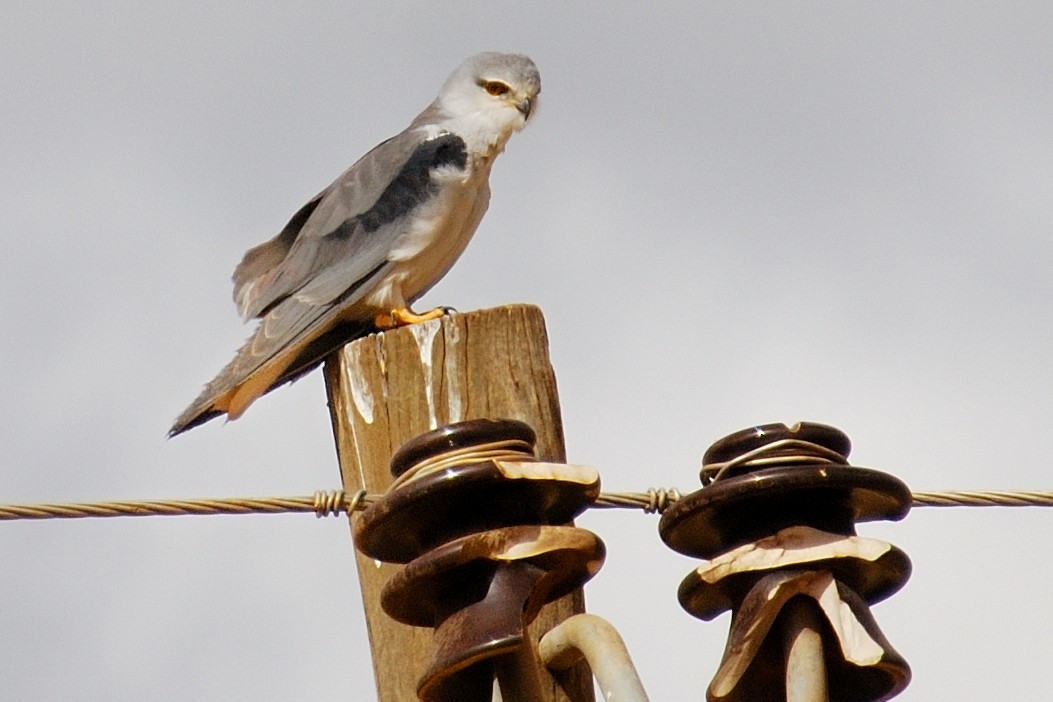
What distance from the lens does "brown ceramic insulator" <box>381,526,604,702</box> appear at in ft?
8.16

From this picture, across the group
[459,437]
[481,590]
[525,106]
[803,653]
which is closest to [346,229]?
[525,106]

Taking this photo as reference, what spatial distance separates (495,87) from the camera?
785 cm

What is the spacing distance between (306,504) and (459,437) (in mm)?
855

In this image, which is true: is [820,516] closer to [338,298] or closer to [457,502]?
[457,502]

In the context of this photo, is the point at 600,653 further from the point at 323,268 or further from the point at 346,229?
the point at 346,229

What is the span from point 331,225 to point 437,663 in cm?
445

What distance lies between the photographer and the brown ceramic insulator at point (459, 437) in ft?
8.74

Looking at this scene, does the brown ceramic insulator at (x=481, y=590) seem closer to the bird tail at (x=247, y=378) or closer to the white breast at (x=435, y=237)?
the bird tail at (x=247, y=378)

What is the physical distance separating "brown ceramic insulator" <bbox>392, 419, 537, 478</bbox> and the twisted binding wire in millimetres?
667

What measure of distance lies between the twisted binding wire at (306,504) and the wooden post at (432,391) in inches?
10.4

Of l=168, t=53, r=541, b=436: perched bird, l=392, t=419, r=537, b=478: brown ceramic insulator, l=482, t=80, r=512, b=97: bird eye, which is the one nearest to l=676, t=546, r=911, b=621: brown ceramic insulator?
l=392, t=419, r=537, b=478: brown ceramic insulator

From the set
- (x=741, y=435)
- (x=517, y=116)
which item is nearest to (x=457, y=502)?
(x=741, y=435)

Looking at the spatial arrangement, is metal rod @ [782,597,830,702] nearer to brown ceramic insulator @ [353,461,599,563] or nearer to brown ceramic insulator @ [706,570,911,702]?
brown ceramic insulator @ [706,570,911,702]

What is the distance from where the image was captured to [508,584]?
8.34 feet
